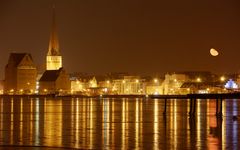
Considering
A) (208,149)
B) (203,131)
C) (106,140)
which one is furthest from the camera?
(203,131)

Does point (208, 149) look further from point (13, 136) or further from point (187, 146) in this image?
point (13, 136)

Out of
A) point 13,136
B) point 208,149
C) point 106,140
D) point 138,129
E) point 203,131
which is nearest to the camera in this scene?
point 208,149

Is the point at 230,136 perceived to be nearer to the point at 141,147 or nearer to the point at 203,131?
the point at 203,131

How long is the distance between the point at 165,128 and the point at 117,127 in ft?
11.0

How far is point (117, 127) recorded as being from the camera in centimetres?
4538

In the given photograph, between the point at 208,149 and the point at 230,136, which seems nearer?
the point at 208,149

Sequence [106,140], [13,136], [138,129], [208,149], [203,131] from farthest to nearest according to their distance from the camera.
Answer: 1. [138,129]
2. [203,131]
3. [13,136]
4. [106,140]
5. [208,149]

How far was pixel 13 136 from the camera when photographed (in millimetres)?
37375

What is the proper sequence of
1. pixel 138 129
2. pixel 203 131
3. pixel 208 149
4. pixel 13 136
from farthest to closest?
pixel 138 129 → pixel 203 131 → pixel 13 136 → pixel 208 149

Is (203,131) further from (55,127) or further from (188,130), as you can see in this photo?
(55,127)

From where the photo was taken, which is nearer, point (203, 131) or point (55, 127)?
point (203, 131)

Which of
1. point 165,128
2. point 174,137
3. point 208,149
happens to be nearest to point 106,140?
point 174,137

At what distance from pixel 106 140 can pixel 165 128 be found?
970 centimetres

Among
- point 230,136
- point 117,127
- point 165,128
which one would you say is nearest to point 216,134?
point 230,136
